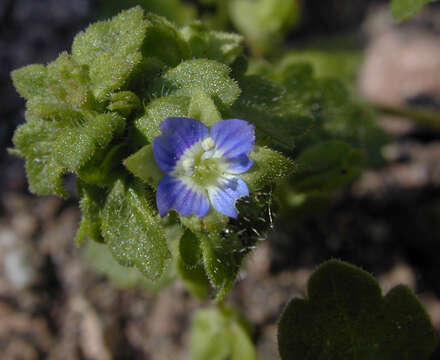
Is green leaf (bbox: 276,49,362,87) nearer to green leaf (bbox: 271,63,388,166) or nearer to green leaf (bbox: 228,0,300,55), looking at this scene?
green leaf (bbox: 228,0,300,55)

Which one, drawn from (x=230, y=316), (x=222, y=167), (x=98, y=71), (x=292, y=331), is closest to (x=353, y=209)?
(x=230, y=316)

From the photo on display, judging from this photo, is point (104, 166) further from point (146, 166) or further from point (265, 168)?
point (265, 168)

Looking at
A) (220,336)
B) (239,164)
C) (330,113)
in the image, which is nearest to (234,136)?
(239,164)

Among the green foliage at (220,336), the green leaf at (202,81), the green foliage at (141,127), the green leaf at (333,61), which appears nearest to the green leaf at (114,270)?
the green foliage at (220,336)

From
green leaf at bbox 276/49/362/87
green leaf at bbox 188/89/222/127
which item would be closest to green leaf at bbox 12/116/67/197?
green leaf at bbox 188/89/222/127

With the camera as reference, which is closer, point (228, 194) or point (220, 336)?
point (228, 194)
